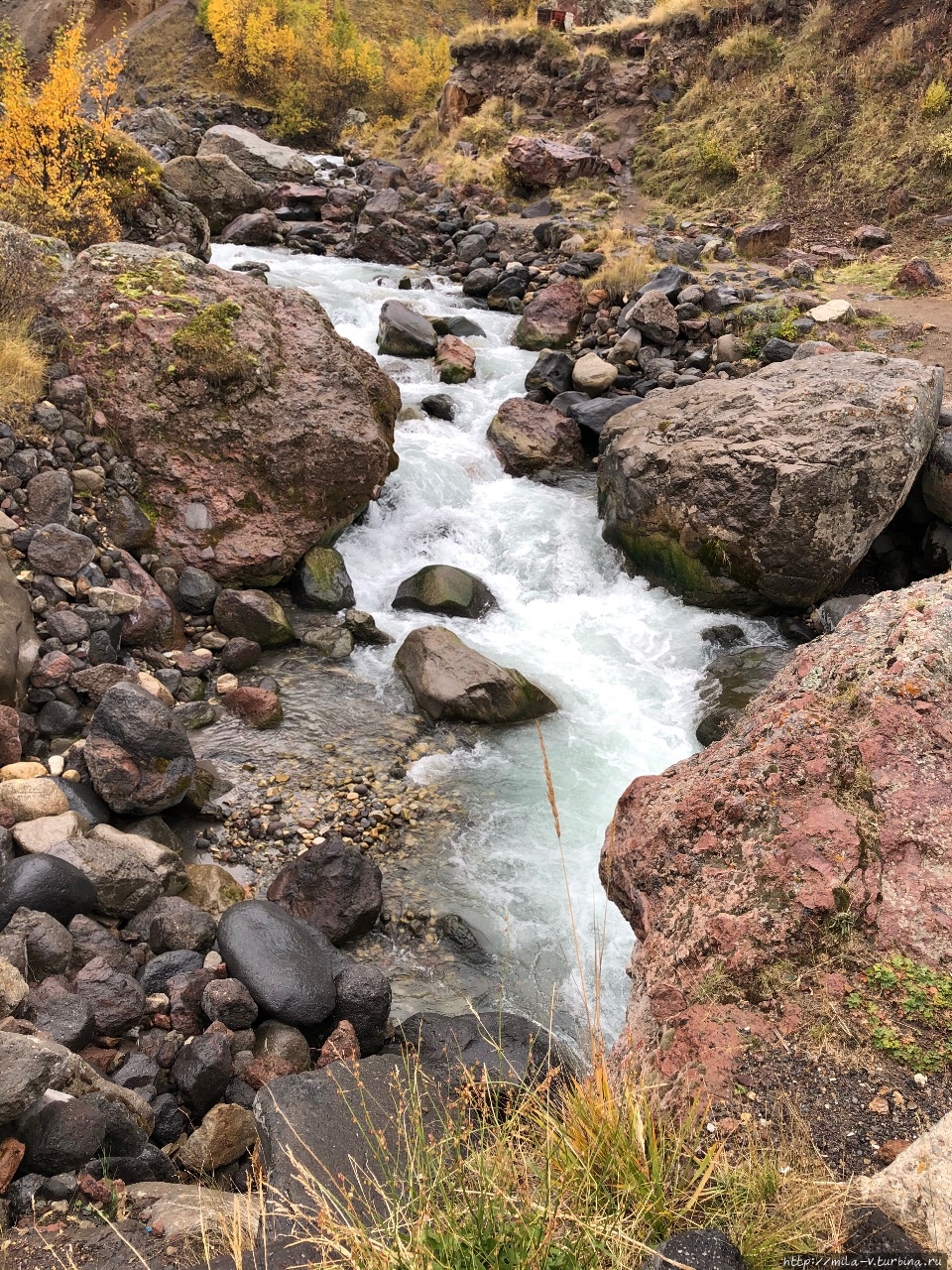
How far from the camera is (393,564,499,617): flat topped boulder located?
918 centimetres

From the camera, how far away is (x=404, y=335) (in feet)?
45.4

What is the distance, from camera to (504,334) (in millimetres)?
15727

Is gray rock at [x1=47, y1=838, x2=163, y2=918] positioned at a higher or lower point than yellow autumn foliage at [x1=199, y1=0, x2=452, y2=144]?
lower

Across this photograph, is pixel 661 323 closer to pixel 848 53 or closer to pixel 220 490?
pixel 220 490

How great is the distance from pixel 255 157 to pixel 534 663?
71.7 ft

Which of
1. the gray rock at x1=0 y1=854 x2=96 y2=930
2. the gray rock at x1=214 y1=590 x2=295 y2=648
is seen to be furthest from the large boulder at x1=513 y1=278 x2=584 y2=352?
the gray rock at x1=0 y1=854 x2=96 y2=930

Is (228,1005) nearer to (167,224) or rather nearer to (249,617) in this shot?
(249,617)

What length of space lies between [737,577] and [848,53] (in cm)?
1890

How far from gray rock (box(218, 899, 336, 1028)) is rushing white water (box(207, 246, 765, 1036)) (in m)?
1.34

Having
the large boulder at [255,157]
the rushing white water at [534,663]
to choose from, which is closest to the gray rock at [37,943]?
the rushing white water at [534,663]

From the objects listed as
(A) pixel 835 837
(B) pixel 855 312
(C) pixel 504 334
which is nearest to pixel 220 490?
(A) pixel 835 837

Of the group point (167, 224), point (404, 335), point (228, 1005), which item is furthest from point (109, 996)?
point (167, 224)

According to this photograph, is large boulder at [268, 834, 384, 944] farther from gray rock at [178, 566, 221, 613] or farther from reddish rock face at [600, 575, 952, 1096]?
gray rock at [178, 566, 221, 613]

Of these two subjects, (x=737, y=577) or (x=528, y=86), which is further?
(x=528, y=86)
